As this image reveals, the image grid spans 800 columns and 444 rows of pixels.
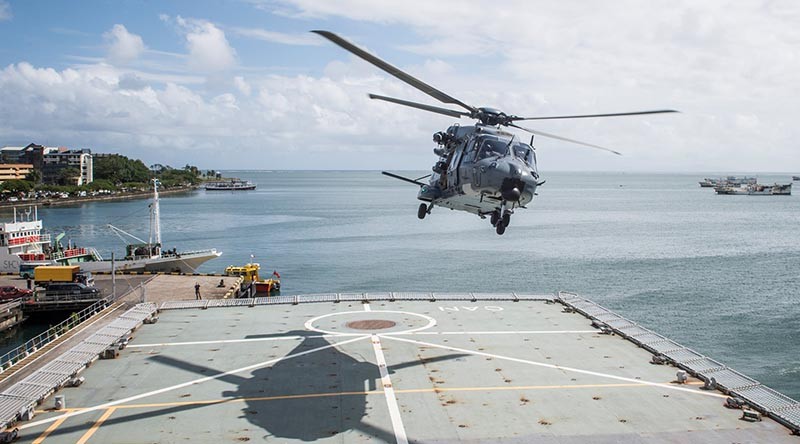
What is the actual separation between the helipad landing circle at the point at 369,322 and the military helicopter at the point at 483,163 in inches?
209

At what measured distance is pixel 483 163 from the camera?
62.6ft

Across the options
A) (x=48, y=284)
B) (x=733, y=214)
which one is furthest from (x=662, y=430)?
(x=733, y=214)

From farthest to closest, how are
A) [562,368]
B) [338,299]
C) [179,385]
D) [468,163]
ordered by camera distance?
[338,299] < [468,163] < [562,368] < [179,385]

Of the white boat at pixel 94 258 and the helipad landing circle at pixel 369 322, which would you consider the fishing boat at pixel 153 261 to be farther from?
the helipad landing circle at pixel 369 322

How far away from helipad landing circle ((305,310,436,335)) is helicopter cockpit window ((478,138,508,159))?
26.7ft

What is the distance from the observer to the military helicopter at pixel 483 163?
18.4m

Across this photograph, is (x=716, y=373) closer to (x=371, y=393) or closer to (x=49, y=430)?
(x=371, y=393)

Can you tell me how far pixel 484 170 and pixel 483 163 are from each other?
346mm

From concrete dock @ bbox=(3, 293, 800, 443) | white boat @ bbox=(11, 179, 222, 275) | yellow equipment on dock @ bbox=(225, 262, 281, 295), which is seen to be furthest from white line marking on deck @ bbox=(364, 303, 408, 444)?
white boat @ bbox=(11, 179, 222, 275)

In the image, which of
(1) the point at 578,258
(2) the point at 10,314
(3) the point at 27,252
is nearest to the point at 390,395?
(2) the point at 10,314

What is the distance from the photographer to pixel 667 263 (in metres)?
62.8

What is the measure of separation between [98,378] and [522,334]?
1469 cm

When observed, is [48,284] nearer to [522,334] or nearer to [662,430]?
[522,334]

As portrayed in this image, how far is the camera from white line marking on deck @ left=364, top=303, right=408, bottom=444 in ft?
46.8
